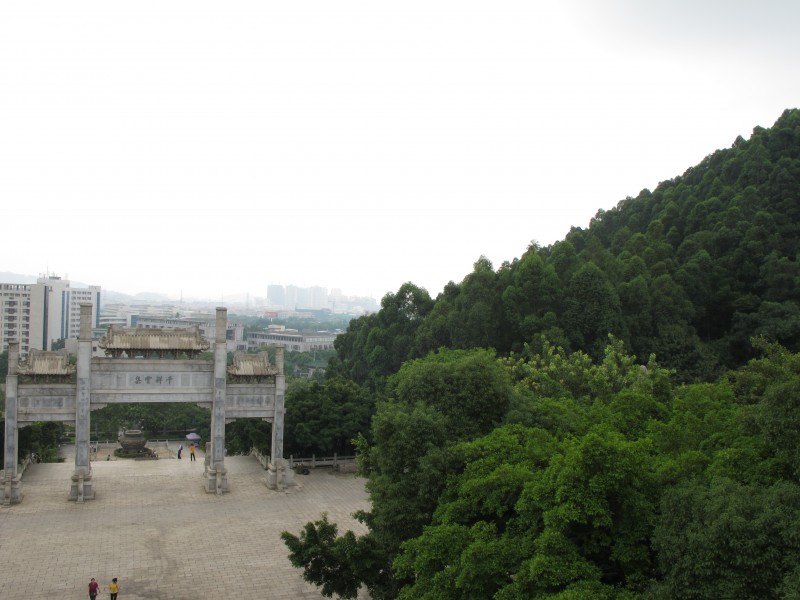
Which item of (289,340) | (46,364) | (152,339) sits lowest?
(289,340)

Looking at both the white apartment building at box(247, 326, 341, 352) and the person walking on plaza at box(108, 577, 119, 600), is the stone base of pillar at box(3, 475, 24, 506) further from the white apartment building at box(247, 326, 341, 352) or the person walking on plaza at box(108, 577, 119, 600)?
the white apartment building at box(247, 326, 341, 352)

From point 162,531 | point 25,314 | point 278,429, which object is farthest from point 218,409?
point 25,314

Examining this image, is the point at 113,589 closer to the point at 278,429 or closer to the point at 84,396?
the point at 84,396

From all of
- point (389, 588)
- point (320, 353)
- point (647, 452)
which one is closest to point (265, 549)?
point (389, 588)

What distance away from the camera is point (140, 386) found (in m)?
21.3

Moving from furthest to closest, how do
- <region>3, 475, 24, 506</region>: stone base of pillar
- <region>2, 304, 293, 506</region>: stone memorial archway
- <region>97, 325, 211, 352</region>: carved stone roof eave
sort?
1. <region>97, 325, 211, 352</region>: carved stone roof eave
2. <region>2, 304, 293, 506</region>: stone memorial archway
3. <region>3, 475, 24, 506</region>: stone base of pillar

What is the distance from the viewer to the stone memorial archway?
2028 cm

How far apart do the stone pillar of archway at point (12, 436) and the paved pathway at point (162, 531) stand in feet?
1.58

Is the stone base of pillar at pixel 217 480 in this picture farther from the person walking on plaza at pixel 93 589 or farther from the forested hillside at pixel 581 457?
the person walking on plaza at pixel 93 589

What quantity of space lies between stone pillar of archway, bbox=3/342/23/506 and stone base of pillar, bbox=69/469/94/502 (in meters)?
1.41

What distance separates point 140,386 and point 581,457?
1568 centimetres

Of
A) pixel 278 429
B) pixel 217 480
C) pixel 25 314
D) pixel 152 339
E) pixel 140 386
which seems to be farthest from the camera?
pixel 25 314

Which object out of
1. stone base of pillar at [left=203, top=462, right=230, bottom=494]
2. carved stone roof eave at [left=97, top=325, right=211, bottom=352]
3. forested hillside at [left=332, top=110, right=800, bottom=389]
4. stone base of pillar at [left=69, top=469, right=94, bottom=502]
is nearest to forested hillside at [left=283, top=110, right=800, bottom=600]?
forested hillside at [left=332, top=110, right=800, bottom=389]

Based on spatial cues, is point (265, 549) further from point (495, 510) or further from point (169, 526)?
point (495, 510)
